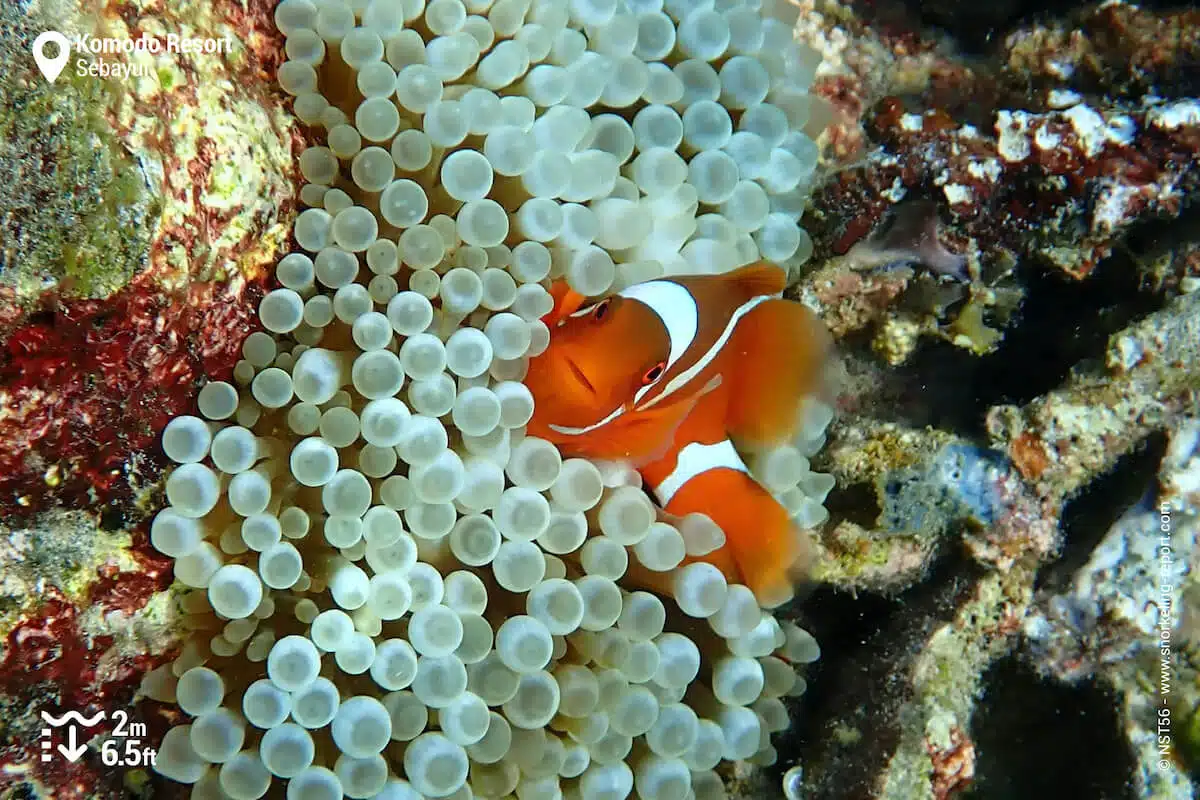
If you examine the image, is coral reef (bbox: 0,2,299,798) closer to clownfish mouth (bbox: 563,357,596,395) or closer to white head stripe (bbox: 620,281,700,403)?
clownfish mouth (bbox: 563,357,596,395)

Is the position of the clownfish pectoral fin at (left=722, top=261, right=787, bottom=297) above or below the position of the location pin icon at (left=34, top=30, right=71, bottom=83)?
below

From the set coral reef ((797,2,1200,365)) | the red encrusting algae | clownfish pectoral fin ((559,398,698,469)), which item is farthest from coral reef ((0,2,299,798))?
coral reef ((797,2,1200,365))

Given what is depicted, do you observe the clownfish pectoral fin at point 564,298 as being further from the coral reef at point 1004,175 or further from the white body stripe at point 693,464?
the coral reef at point 1004,175

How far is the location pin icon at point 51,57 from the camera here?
0.95m

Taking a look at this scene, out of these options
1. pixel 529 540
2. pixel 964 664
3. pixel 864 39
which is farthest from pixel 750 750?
pixel 864 39

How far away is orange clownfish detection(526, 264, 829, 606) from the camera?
4.69ft

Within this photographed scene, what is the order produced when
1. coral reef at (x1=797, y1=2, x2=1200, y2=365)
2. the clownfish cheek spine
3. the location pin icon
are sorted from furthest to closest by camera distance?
coral reef at (x1=797, y1=2, x2=1200, y2=365), the clownfish cheek spine, the location pin icon

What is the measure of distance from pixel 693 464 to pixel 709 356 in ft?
0.70

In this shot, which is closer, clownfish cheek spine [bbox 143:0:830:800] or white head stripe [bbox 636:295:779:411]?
clownfish cheek spine [bbox 143:0:830:800]

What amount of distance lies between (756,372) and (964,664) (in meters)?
0.81

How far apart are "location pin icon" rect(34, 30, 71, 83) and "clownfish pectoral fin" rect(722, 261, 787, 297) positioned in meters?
1.14

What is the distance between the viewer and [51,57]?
0.96 meters

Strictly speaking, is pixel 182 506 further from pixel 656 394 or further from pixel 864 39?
pixel 864 39

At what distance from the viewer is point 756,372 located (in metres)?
1.70
